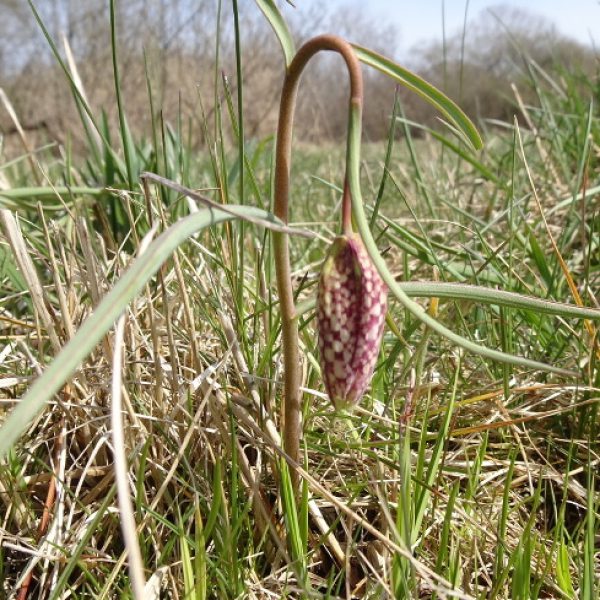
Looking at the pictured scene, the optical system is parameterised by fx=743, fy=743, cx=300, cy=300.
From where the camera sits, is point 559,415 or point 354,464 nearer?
point 354,464

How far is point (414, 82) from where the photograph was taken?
Answer: 23.7 inches

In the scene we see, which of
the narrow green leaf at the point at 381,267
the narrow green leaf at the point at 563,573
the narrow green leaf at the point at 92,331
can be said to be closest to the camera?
the narrow green leaf at the point at 92,331

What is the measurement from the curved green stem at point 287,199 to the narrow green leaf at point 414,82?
45mm

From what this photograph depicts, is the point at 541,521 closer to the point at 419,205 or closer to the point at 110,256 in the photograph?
the point at 110,256

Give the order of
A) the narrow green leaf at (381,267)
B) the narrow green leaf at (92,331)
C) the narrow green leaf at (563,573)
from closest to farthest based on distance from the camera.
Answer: the narrow green leaf at (92,331), the narrow green leaf at (381,267), the narrow green leaf at (563,573)

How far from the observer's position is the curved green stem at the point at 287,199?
0.55 m

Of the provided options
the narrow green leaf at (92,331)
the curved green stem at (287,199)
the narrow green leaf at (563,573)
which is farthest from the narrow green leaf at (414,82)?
the narrow green leaf at (563,573)

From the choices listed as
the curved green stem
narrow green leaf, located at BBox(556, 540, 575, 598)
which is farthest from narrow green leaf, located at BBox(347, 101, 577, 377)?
narrow green leaf, located at BBox(556, 540, 575, 598)

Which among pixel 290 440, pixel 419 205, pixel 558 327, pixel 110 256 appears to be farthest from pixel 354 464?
pixel 419 205

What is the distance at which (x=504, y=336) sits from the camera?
0.93 metres

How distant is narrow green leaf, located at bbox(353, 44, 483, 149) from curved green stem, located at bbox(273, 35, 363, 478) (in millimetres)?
45

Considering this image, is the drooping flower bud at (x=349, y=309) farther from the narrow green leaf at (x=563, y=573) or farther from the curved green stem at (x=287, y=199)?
the narrow green leaf at (x=563, y=573)

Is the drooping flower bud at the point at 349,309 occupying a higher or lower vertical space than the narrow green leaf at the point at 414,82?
lower

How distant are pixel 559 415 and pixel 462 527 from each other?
0.26 m
